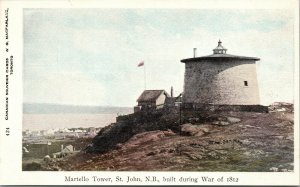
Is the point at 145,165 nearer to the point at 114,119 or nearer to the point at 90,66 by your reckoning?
the point at 114,119

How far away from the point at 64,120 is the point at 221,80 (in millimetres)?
2975

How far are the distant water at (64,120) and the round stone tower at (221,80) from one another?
1.59m

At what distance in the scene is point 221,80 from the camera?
861cm

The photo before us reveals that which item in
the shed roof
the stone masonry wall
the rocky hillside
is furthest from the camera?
the stone masonry wall

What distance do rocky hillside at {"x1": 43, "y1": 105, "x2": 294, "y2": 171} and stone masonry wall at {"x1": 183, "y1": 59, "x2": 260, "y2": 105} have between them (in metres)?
0.29

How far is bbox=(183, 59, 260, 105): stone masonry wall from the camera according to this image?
8453 mm

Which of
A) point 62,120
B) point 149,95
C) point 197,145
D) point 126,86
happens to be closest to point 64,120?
point 62,120

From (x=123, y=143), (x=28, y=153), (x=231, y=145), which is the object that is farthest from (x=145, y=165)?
(x=28, y=153)

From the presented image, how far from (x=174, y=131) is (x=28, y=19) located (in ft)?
10.8

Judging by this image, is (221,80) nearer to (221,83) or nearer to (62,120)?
(221,83)

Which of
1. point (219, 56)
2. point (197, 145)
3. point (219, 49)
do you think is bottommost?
point (197, 145)

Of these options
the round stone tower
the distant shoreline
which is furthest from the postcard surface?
the round stone tower

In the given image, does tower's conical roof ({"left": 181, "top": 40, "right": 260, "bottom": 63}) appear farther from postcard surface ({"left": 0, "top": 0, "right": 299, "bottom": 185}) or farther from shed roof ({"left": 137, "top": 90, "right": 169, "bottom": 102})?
shed roof ({"left": 137, "top": 90, "right": 169, "bottom": 102})

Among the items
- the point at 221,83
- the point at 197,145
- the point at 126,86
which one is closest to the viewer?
the point at 197,145
